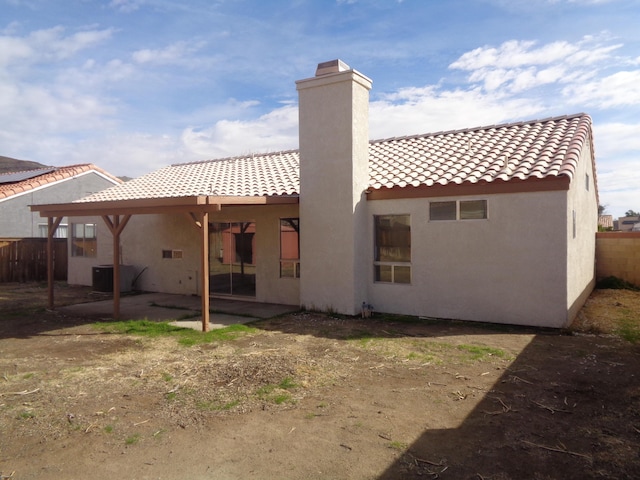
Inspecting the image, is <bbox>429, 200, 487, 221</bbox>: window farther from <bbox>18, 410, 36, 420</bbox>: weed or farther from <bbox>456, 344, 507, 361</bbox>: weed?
<bbox>18, 410, 36, 420</bbox>: weed

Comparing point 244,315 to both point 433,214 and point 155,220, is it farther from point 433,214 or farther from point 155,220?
point 155,220

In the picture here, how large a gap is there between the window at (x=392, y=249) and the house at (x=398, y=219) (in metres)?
0.02

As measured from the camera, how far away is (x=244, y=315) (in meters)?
10.7

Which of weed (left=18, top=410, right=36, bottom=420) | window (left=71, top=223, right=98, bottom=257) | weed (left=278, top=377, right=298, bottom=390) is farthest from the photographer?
window (left=71, top=223, right=98, bottom=257)

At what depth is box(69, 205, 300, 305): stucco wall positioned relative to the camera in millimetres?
12172

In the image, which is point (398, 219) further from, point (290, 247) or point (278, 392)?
point (278, 392)

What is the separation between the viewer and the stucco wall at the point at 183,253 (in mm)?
12172

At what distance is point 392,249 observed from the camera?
10414 millimetres

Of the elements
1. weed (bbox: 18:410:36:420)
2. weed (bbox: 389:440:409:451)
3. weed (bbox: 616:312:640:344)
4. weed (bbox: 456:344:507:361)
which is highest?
weed (bbox: 616:312:640:344)

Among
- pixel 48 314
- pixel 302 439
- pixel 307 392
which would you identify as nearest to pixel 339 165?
pixel 307 392

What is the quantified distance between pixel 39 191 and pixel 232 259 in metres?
13.4

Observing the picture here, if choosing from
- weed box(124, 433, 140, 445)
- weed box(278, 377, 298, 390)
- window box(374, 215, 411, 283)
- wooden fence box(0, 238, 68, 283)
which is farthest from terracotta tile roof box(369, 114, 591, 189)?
wooden fence box(0, 238, 68, 283)

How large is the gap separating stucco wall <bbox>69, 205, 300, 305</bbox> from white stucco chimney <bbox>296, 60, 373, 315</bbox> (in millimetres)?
1126

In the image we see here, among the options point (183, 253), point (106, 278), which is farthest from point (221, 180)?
point (106, 278)
